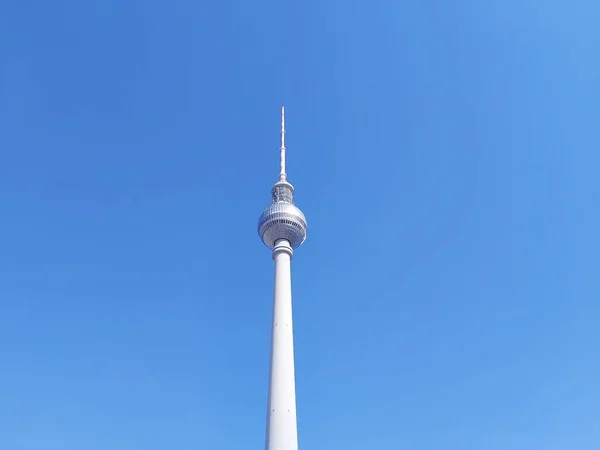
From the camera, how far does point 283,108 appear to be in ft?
514

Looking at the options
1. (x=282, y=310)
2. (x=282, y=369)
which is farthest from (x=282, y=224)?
(x=282, y=369)

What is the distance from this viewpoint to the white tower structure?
3656 inches

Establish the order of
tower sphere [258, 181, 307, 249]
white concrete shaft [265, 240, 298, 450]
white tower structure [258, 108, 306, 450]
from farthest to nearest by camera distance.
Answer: tower sphere [258, 181, 307, 249], white tower structure [258, 108, 306, 450], white concrete shaft [265, 240, 298, 450]

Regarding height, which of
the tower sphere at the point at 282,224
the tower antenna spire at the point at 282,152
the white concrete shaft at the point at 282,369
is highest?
the tower antenna spire at the point at 282,152

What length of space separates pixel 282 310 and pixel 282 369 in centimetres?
1283

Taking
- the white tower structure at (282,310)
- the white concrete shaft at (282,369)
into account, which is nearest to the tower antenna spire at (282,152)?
the white tower structure at (282,310)

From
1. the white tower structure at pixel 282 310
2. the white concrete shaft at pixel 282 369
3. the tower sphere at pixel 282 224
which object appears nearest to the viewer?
the white concrete shaft at pixel 282 369

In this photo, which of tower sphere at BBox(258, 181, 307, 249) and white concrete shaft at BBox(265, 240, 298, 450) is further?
tower sphere at BBox(258, 181, 307, 249)

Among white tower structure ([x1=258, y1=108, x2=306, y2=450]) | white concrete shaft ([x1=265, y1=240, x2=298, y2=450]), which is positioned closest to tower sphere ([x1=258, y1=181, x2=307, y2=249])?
white tower structure ([x1=258, y1=108, x2=306, y2=450])

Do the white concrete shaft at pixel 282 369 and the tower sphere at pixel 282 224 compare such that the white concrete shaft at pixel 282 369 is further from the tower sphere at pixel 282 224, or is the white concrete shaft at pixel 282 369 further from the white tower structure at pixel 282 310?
the tower sphere at pixel 282 224

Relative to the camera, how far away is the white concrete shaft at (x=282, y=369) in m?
91.9

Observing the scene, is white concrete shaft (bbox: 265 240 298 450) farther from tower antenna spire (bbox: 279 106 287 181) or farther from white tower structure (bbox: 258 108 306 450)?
tower antenna spire (bbox: 279 106 287 181)

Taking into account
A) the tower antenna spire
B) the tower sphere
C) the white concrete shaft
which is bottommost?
the white concrete shaft

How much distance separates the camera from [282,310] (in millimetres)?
109250
